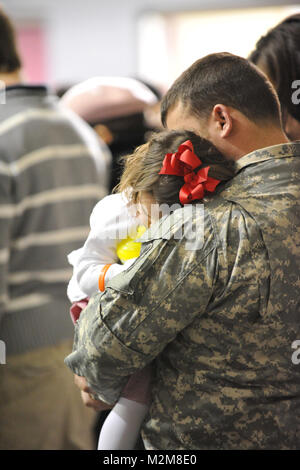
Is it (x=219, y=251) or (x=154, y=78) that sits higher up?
(x=219, y=251)

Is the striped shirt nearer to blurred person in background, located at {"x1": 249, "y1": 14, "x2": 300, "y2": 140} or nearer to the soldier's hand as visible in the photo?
the soldier's hand

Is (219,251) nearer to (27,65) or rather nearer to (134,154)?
(134,154)

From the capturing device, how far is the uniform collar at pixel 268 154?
0.81 metres

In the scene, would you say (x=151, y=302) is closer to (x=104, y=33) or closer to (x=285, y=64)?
(x=285, y=64)

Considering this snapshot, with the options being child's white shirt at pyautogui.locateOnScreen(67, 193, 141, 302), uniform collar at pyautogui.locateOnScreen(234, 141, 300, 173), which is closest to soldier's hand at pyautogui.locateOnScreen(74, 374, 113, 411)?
child's white shirt at pyautogui.locateOnScreen(67, 193, 141, 302)

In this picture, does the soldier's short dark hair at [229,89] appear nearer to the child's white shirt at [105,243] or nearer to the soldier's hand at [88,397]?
the child's white shirt at [105,243]

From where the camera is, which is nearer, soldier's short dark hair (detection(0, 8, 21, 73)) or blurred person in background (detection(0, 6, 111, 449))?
blurred person in background (detection(0, 6, 111, 449))

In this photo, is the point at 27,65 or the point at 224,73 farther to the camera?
the point at 27,65

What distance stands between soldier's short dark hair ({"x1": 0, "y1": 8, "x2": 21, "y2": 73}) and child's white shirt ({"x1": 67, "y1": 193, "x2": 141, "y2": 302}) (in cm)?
63

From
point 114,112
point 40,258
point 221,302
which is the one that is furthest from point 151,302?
point 114,112

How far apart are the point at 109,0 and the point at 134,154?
457 cm

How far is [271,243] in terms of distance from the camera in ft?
2.51

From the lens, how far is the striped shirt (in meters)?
1.05

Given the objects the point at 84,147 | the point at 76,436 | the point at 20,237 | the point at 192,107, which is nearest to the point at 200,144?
the point at 192,107
